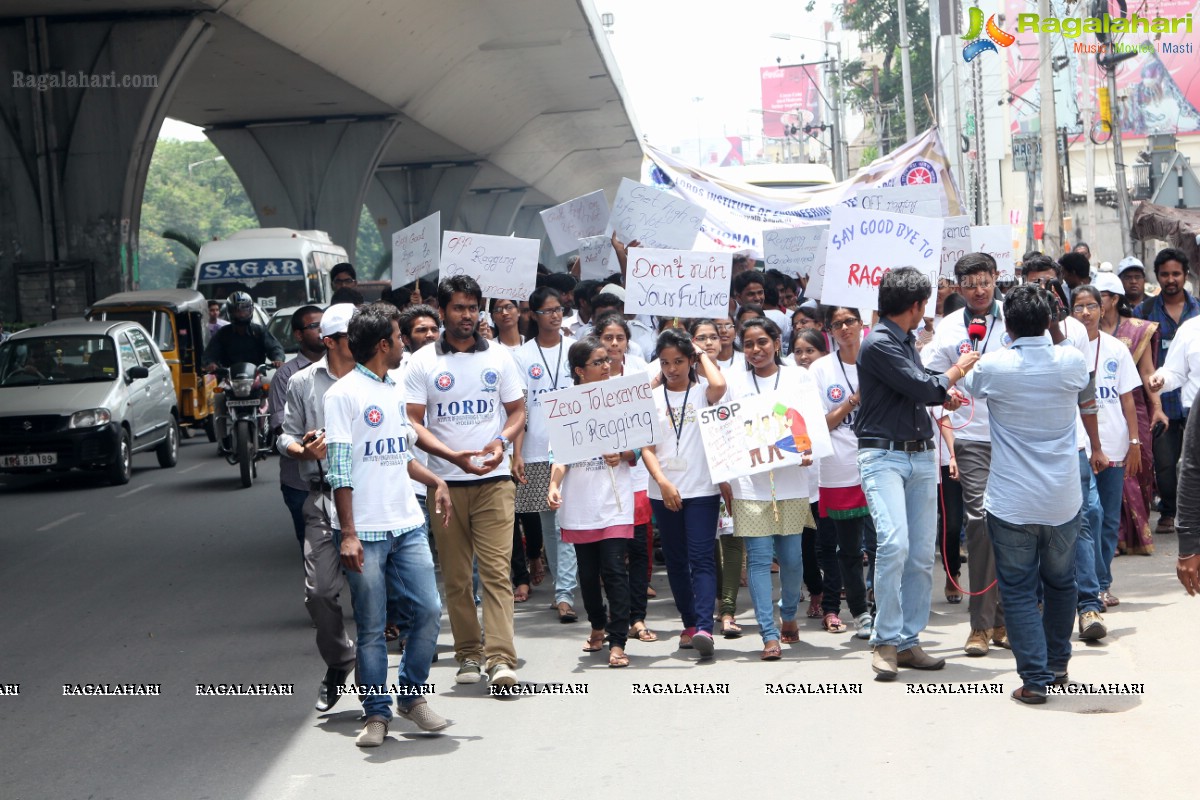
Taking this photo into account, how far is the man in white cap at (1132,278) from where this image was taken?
36.6 ft

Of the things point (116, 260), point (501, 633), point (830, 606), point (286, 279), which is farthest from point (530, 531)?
point (116, 260)

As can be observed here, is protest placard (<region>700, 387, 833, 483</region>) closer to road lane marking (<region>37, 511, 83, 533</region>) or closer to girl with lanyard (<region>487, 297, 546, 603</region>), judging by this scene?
girl with lanyard (<region>487, 297, 546, 603</region>)

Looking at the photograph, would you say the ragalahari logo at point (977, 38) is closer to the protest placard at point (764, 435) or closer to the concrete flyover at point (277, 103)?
the concrete flyover at point (277, 103)

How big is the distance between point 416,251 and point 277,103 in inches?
1084

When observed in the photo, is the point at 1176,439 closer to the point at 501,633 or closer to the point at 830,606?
the point at 830,606

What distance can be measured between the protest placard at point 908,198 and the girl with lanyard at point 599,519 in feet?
16.4

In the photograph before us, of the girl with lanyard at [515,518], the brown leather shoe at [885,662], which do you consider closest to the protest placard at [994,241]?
the girl with lanyard at [515,518]

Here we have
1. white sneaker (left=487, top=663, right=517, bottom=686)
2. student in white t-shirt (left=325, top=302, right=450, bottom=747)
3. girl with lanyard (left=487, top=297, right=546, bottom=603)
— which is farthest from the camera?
girl with lanyard (left=487, top=297, right=546, bottom=603)

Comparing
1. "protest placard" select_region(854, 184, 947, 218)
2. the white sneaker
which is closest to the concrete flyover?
"protest placard" select_region(854, 184, 947, 218)

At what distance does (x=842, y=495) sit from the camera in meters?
8.14

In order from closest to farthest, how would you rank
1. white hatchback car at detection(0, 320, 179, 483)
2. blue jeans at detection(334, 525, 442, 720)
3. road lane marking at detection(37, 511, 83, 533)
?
1. blue jeans at detection(334, 525, 442, 720)
2. road lane marking at detection(37, 511, 83, 533)
3. white hatchback car at detection(0, 320, 179, 483)

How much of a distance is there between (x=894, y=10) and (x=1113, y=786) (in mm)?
68469

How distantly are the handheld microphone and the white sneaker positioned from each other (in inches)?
108

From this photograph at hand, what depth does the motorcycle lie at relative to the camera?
16141mm
